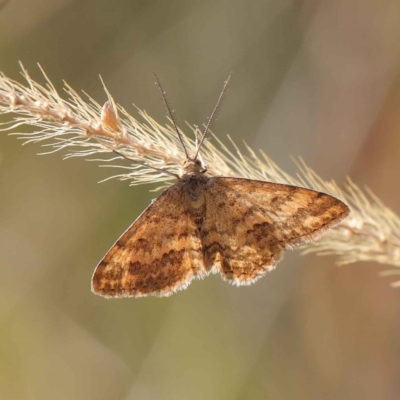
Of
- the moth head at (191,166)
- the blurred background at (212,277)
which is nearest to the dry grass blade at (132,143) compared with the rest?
the moth head at (191,166)

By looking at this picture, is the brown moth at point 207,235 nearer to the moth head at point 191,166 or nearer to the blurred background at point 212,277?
the moth head at point 191,166

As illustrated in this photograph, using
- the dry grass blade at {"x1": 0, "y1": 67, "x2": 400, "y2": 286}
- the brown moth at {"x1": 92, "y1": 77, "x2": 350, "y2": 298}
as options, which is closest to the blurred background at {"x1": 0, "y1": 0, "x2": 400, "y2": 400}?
the brown moth at {"x1": 92, "y1": 77, "x2": 350, "y2": 298}

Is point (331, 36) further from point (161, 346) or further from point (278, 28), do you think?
point (161, 346)

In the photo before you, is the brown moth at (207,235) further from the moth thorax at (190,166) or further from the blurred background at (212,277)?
the blurred background at (212,277)

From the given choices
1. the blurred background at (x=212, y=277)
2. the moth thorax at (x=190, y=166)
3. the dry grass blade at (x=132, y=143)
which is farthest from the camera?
the blurred background at (x=212, y=277)

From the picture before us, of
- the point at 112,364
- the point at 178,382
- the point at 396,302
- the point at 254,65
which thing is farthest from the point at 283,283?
the point at 254,65

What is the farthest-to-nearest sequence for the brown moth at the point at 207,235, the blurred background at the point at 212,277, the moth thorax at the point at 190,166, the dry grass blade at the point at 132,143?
the blurred background at the point at 212,277 → the brown moth at the point at 207,235 → the moth thorax at the point at 190,166 → the dry grass blade at the point at 132,143

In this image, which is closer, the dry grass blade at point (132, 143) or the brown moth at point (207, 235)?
the dry grass blade at point (132, 143)
